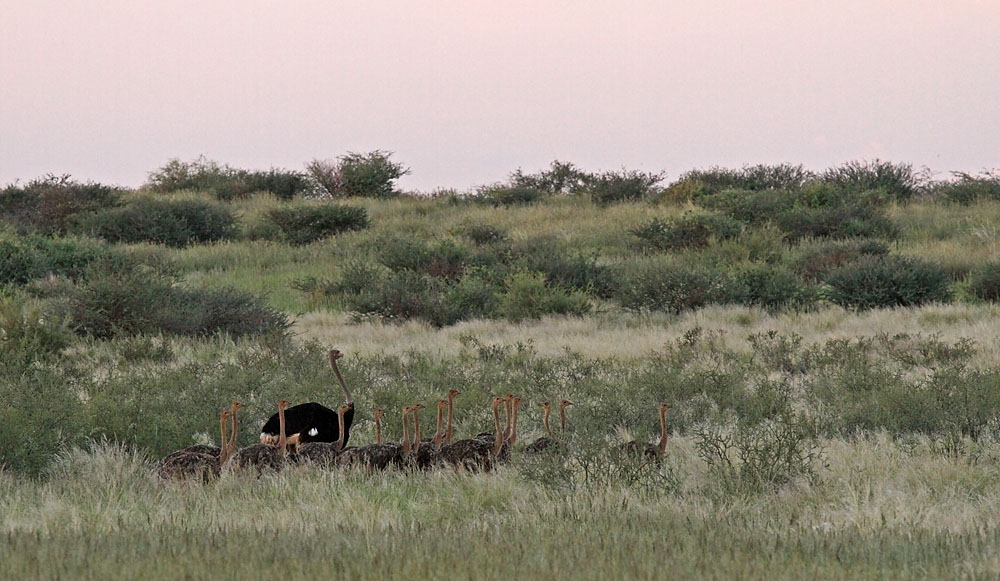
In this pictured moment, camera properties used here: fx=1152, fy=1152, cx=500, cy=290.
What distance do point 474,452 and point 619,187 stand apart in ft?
112

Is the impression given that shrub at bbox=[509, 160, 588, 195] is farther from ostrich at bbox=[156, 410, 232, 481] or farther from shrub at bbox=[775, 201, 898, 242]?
ostrich at bbox=[156, 410, 232, 481]

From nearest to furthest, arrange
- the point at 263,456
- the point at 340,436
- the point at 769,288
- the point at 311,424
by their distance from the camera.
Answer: the point at 263,456
the point at 340,436
the point at 311,424
the point at 769,288

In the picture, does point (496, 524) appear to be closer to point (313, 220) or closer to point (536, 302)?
point (536, 302)

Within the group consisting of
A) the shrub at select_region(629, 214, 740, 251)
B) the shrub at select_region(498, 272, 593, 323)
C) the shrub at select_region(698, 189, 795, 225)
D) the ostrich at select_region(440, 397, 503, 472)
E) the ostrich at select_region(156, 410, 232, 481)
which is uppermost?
the shrub at select_region(698, 189, 795, 225)

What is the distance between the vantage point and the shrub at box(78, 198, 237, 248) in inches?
1280

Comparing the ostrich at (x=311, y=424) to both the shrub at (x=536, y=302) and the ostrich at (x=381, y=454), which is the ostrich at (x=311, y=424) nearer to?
the ostrich at (x=381, y=454)

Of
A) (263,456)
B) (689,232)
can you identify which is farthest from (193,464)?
(689,232)

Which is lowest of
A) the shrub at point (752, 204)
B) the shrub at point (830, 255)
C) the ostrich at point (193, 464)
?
the ostrich at point (193, 464)

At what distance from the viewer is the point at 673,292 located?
1941 centimetres

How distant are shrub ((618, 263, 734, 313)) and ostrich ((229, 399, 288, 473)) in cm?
1267

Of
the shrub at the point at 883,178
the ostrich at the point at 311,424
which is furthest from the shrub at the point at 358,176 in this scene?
the ostrich at the point at 311,424

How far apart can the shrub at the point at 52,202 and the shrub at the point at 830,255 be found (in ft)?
68.7

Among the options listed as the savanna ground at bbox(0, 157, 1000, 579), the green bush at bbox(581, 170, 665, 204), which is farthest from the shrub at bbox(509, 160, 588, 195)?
the savanna ground at bbox(0, 157, 1000, 579)

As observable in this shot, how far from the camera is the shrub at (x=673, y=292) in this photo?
19328 millimetres
